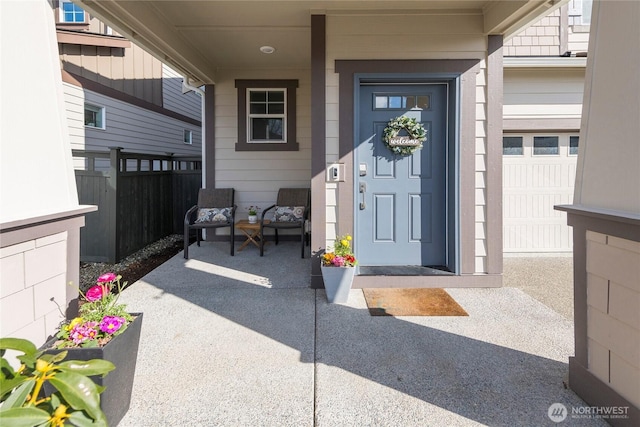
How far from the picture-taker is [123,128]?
7.50 metres

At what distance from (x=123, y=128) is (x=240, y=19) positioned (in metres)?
4.98

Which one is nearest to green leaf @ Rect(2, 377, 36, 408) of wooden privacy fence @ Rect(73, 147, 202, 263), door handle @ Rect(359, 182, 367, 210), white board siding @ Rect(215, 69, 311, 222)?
door handle @ Rect(359, 182, 367, 210)

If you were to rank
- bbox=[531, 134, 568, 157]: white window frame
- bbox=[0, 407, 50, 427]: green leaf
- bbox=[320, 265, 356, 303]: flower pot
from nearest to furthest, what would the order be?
bbox=[0, 407, 50, 427]: green leaf, bbox=[320, 265, 356, 303]: flower pot, bbox=[531, 134, 568, 157]: white window frame

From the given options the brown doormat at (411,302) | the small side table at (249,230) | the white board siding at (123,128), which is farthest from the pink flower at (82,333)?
the white board siding at (123,128)

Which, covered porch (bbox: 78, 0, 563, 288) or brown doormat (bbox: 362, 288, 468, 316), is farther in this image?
covered porch (bbox: 78, 0, 563, 288)

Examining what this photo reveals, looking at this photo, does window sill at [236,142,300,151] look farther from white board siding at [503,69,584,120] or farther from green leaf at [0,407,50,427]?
green leaf at [0,407,50,427]

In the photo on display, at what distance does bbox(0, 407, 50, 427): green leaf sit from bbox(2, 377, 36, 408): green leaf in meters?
0.04

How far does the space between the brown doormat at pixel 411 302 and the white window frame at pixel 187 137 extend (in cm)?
836

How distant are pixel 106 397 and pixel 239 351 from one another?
0.88 m

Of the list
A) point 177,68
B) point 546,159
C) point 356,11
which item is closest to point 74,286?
point 356,11

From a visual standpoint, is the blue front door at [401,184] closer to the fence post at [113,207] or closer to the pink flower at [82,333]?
the pink flower at [82,333]

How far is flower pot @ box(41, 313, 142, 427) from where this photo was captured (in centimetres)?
144

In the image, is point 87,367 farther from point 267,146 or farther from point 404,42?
point 267,146

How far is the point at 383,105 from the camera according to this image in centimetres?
361
